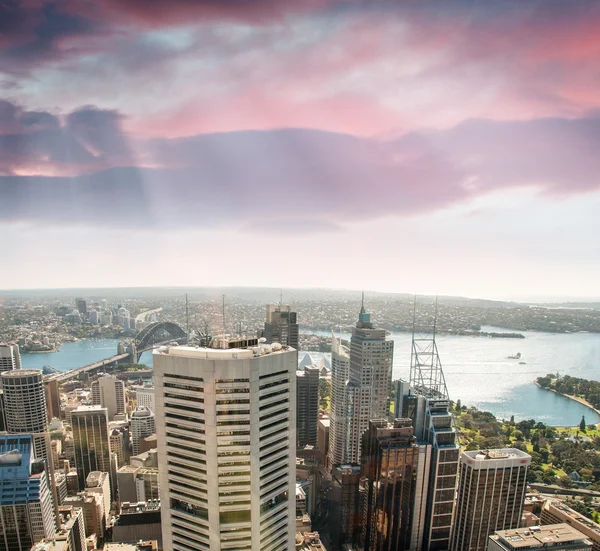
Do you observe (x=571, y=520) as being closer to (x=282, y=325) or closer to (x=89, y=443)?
(x=282, y=325)

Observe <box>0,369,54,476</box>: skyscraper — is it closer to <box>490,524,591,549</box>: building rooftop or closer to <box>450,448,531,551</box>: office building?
<box>450,448,531,551</box>: office building

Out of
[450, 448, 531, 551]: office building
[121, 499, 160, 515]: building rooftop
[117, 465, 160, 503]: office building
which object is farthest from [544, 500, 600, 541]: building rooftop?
[117, 465, 160, 503]: office building

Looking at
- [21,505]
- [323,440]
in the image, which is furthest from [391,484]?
[21,505]

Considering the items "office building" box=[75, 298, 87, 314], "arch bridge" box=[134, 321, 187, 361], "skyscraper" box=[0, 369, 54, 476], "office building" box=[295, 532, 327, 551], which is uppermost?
"office building" box=[75, 298, 87, 314]

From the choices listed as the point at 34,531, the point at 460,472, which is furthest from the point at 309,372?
the point at 34,531

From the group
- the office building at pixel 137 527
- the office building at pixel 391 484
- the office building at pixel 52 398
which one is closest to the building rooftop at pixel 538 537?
the office building at pixel 391 484

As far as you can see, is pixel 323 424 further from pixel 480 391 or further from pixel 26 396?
pixel 26 396
